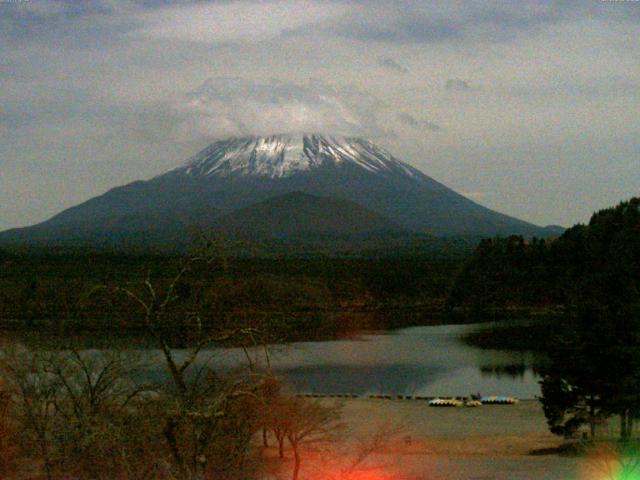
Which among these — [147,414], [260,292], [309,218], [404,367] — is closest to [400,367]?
Answer: [404,367]

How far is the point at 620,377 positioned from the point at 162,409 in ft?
41.8

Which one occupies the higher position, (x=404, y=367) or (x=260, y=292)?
(x=260, y=292)

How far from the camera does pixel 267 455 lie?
18.9 m

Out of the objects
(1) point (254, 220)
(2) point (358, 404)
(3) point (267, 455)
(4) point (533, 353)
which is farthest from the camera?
(1) point (254, 220)

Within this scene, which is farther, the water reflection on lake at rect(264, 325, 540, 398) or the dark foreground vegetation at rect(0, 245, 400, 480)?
the water reflection on lake at rect(264, 325, 540, 398)

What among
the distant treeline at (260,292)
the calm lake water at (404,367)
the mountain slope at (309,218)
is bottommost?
the calm lake water at (404,367)

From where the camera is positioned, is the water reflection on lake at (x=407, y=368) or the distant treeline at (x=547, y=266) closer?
the water reflection on lake at (x=407, y=368)

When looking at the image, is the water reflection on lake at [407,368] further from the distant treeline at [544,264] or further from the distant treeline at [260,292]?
the distant treeline at [544,264]

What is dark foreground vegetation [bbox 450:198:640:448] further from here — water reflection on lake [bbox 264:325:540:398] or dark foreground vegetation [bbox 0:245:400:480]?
dark foreground vegetation [bbox 0:245:400:480]

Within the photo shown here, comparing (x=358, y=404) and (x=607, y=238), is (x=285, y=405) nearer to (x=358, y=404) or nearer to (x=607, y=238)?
(x=358, y=404)

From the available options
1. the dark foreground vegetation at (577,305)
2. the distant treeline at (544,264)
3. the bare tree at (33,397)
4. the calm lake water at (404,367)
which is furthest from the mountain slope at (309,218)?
the bare tree at (33,397)

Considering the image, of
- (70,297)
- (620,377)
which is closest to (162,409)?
(620,377)

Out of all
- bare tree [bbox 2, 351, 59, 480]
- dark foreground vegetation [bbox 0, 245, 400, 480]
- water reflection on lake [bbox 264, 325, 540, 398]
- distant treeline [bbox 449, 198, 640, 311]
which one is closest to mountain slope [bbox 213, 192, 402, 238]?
distant treeline [bbox 449, 198, 640, 311]

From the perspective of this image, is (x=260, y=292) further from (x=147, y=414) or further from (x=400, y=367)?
(x=147, y=414)
